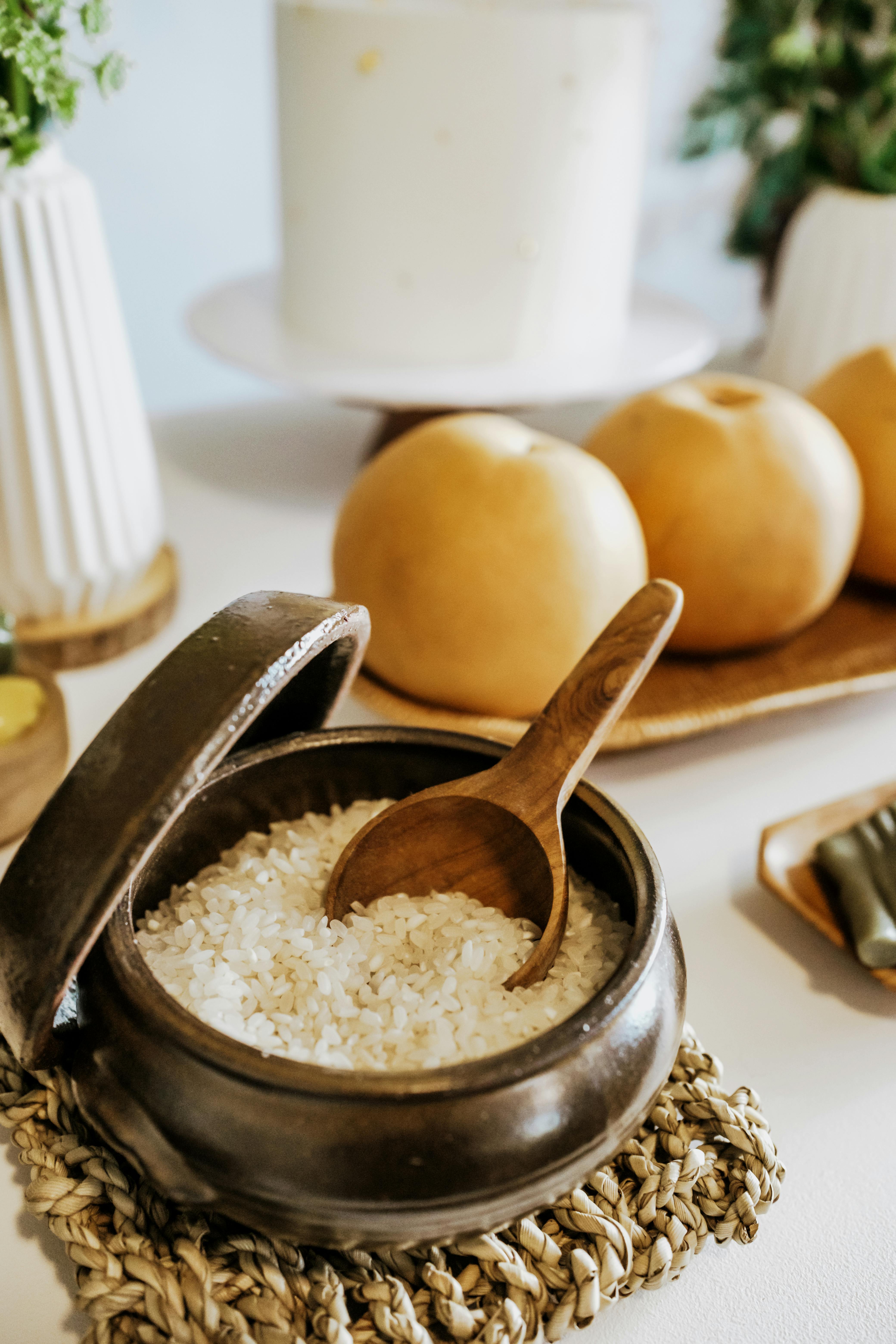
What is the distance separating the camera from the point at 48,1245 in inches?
→ 12.2

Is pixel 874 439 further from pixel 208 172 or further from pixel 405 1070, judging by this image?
pixel 208 172

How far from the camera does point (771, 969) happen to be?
41 centimetres

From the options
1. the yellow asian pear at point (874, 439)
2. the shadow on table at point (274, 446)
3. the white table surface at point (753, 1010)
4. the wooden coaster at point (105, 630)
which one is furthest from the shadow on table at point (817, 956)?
the shadow on table at point (274, 446)

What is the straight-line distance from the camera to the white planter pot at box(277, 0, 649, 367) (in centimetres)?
61

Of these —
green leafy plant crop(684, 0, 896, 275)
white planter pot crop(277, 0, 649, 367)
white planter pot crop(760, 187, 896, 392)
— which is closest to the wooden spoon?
white planter pot crop(277, 0, 649, 367)

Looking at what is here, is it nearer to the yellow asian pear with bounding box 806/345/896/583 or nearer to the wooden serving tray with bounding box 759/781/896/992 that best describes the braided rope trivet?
the wooden serving tray with bounding box 759/781/896/992

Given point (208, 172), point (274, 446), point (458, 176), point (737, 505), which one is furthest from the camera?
point (208, 172)

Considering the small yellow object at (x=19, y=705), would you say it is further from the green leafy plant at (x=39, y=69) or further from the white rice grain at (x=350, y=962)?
the green leafy plant at (x=39, y=69)

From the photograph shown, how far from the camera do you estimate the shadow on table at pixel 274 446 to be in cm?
79

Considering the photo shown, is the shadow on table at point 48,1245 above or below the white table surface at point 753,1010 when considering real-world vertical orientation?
above

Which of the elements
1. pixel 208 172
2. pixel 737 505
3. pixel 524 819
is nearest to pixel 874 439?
pixel 737 505

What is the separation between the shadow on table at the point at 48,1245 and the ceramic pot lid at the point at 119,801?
0.07m

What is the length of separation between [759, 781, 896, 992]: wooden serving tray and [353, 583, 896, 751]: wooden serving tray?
0.23ft

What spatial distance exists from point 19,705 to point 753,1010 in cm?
31
